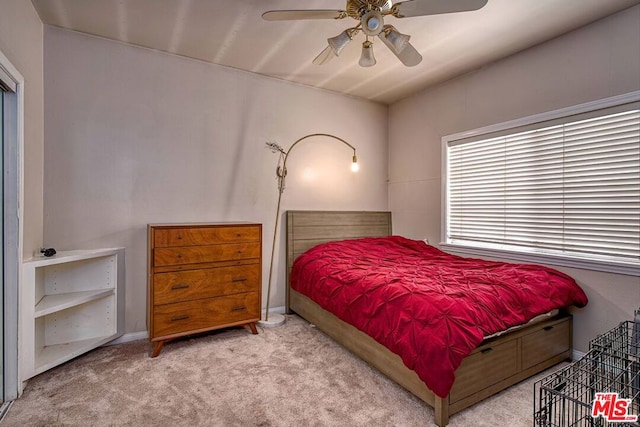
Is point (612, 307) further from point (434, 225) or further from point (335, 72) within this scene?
point (335, 72)

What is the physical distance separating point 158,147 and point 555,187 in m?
3.49

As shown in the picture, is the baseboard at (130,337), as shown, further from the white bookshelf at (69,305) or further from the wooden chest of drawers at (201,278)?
the wooden chest of drawers at (201,278)

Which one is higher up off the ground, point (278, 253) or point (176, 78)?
point (176, 78)

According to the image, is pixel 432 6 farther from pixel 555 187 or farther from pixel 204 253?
pixel 204 253

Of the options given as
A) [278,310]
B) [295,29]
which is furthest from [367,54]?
[278,310]

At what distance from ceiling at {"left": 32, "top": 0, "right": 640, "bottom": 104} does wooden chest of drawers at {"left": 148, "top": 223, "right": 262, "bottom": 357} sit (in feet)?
5.25

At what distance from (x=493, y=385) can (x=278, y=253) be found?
229 centimetres

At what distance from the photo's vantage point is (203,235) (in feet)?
8.61

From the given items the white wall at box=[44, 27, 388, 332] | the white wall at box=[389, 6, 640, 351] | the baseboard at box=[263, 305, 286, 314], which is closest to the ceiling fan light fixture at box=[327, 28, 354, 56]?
the white wall at box=[44, 27, 388, 332]

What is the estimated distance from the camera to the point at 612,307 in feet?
7.50

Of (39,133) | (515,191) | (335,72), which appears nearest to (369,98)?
(335,72)

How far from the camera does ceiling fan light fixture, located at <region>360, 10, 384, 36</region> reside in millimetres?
1753

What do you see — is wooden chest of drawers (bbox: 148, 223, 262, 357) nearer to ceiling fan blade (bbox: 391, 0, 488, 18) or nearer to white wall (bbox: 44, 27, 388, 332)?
white wall (bbox: 44, 27, 388, 332)

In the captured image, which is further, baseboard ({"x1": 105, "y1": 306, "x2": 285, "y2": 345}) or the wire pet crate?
baseboard ({"x1": 105, "y1": 306, "x2": 285, "y2": 345})
